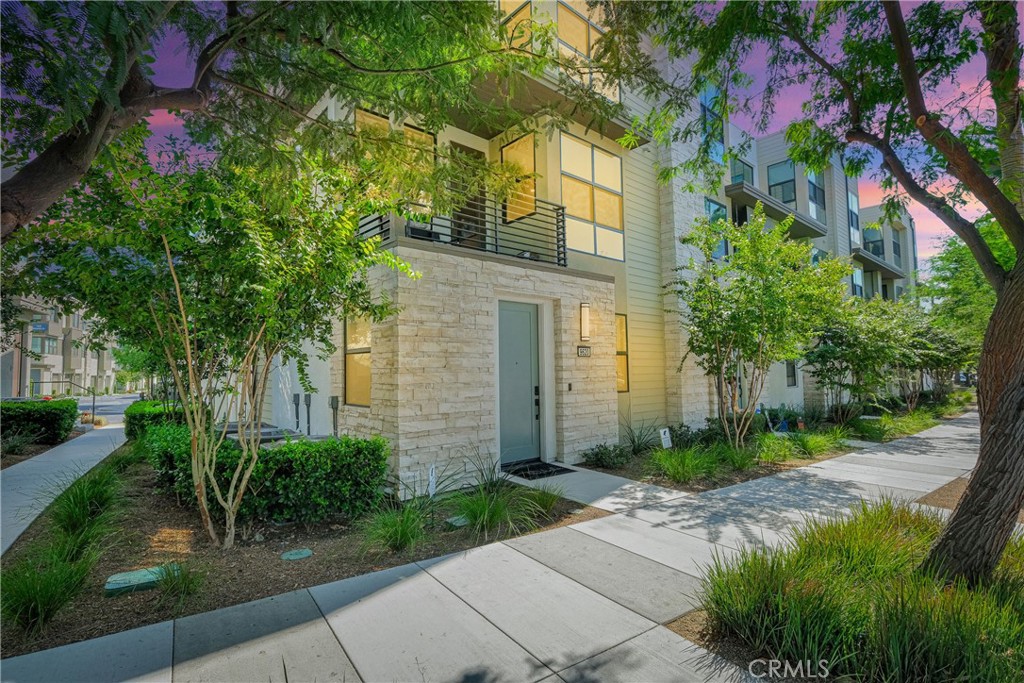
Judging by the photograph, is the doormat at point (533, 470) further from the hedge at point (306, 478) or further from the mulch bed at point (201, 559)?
the hedge at point (306, 478)

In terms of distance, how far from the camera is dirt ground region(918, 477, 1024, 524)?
5470 mm

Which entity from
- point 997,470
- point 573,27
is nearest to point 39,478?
point 997,470

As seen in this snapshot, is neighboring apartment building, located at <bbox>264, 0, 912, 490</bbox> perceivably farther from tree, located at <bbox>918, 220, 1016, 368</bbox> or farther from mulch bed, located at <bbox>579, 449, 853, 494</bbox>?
tree, located at <bbox>918, 220, 1016, 368</bbox>

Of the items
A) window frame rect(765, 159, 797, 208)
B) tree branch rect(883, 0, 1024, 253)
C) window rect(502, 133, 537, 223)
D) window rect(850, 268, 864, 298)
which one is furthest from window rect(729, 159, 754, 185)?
tree branch rect(883, 0, 1024, 253)

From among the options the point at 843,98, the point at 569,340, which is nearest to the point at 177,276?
the point at 569,340

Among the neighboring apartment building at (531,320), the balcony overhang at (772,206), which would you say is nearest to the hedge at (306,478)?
the neighboring apartment building at (531,320)

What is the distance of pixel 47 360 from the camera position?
107 feet

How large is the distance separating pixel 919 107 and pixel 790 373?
14052mm

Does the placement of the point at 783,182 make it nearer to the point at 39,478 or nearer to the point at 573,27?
the point at 573,27

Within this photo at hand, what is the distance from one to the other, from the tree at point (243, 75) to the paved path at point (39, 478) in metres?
3.91

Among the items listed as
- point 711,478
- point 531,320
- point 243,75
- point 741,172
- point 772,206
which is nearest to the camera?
point 243,75

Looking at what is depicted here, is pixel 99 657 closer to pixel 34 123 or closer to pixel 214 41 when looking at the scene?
pixel 34 123

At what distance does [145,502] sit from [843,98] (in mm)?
9167

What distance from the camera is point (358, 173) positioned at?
4.62 m
